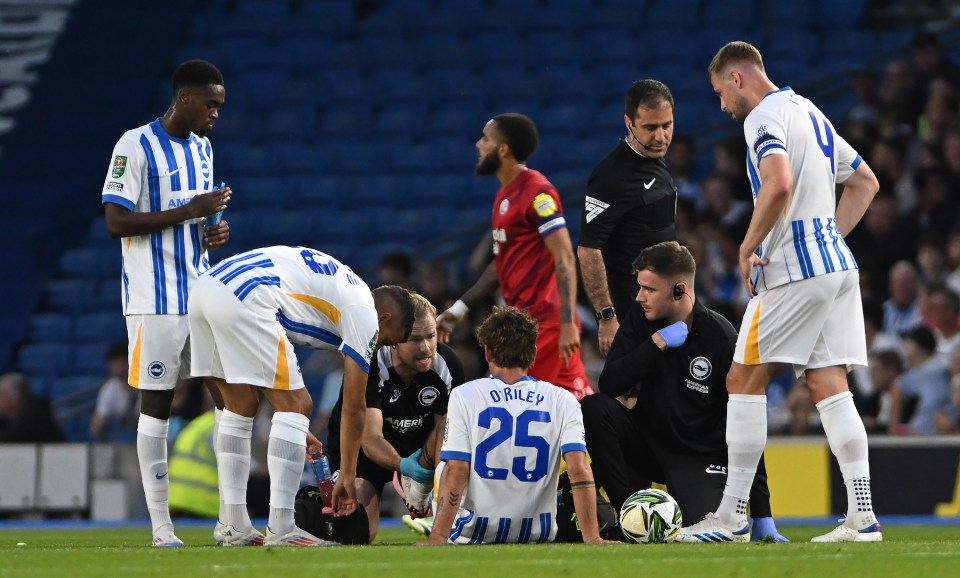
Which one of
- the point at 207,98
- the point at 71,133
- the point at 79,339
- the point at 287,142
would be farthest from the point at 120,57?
the point at 207,98

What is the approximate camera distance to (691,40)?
Result: 16.2 meters

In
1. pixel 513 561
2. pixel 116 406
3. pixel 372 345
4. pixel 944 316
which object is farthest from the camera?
pixel 116 406

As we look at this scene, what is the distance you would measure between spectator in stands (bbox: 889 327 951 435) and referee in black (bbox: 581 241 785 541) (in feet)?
14.5

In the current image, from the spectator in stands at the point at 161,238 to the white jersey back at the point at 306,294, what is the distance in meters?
0.48

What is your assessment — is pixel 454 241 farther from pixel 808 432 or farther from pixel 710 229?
pixel 808 432

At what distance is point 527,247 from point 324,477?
1913 mm

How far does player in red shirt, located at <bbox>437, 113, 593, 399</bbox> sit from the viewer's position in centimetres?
792

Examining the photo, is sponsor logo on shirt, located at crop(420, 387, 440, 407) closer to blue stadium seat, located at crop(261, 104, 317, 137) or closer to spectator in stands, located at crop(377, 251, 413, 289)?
spectator in stands, located at crop(377, 251, 413, 289)

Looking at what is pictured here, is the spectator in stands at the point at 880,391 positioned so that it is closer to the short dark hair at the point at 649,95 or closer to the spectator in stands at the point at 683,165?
the spectator in stands at the point at 683,165

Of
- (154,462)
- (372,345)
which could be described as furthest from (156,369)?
(372,345)

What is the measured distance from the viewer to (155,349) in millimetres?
6617

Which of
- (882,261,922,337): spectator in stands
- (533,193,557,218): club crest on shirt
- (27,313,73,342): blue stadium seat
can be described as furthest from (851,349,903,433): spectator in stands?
(27,313,73,342): blue stadium seat

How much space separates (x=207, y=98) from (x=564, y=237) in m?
2.13

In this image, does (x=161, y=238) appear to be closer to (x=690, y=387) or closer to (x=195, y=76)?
(x=195, y=76)
